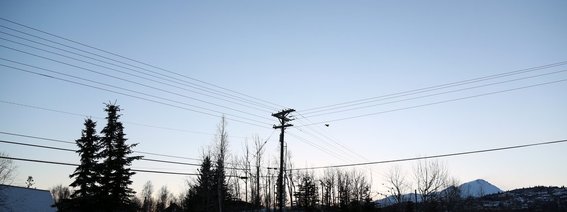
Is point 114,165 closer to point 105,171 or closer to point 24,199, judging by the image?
point 105,171

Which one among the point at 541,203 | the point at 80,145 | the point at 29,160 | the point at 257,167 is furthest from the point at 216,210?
the point at 541,203

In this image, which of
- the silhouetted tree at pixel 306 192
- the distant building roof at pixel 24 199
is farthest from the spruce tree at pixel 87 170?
the silhouetted tree at pixel 306 192

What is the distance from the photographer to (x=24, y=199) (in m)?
51.8

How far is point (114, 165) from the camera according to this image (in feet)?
139

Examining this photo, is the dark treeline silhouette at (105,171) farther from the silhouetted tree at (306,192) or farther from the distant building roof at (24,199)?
the silhouetted tree at (306,192)

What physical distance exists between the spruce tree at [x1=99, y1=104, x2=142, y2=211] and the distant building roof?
14.0 metres

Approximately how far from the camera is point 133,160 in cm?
4394

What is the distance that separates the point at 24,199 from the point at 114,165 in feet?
61.0

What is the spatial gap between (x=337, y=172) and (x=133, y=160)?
55.5m

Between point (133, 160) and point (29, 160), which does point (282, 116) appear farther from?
point (133, 160)

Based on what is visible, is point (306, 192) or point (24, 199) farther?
point (306, 192)

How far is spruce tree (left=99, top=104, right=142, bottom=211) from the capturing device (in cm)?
4194

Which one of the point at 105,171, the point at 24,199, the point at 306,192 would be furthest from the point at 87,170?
the point at 306,192

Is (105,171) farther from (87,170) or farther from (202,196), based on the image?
(202,196)
